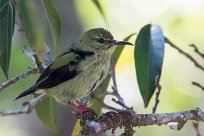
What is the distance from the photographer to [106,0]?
10.4 meters

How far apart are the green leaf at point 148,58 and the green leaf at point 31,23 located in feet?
2.92

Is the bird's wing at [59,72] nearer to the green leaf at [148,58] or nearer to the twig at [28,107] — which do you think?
the twig at [28,107]

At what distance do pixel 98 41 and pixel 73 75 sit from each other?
0.58 meters

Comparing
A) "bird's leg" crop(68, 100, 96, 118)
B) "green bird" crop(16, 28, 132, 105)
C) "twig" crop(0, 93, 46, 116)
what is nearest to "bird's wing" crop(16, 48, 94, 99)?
"green bird" crop(16, 28, 132, 105)

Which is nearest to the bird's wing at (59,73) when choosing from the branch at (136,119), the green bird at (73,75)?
the green bird at (73,75)

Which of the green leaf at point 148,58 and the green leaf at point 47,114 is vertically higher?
the green leaf at point 148,58

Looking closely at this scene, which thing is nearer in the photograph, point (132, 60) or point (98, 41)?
point (98, 41)

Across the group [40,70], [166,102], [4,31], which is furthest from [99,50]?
[166,102]

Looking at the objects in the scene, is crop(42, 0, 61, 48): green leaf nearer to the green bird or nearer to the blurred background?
the green bird

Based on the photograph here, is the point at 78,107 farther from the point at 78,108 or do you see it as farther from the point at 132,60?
the point at 132,60

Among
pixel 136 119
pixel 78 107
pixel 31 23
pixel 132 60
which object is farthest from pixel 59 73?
pixel 132 60

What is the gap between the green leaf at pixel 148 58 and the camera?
15.6ft

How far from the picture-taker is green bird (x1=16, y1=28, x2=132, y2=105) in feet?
17.0

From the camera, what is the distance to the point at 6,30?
168 inches
